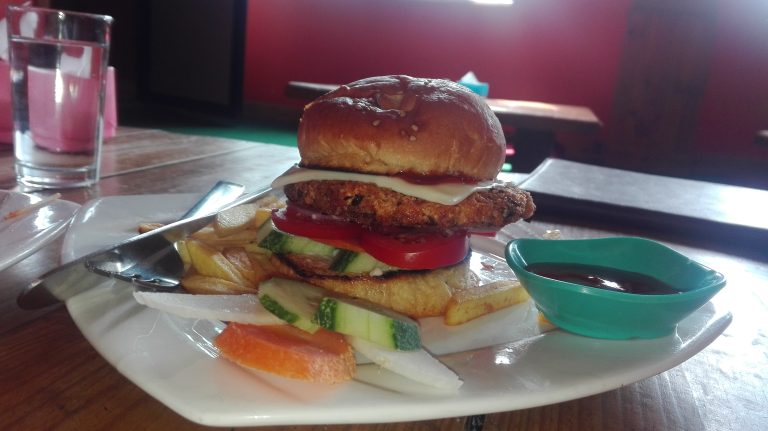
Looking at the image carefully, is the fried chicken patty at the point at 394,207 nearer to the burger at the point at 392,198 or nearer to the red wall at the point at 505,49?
the burger at the point at 392,198

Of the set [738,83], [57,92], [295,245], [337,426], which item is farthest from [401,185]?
[738,83]

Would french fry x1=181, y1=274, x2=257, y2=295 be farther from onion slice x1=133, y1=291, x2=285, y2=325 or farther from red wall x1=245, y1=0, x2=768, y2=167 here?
red wall x1=245, y1=0, x2=768, y2=167

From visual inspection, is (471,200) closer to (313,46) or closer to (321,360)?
(321,360)

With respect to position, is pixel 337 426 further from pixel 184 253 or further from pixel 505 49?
pixel 505 49

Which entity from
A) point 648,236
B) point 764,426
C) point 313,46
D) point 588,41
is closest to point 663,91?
point 588,41

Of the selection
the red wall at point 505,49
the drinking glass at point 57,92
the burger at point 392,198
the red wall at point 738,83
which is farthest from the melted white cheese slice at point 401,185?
the red wall at point 738,83

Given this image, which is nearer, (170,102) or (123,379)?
(123,379)

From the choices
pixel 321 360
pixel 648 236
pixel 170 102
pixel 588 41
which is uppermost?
pixel 588 41
